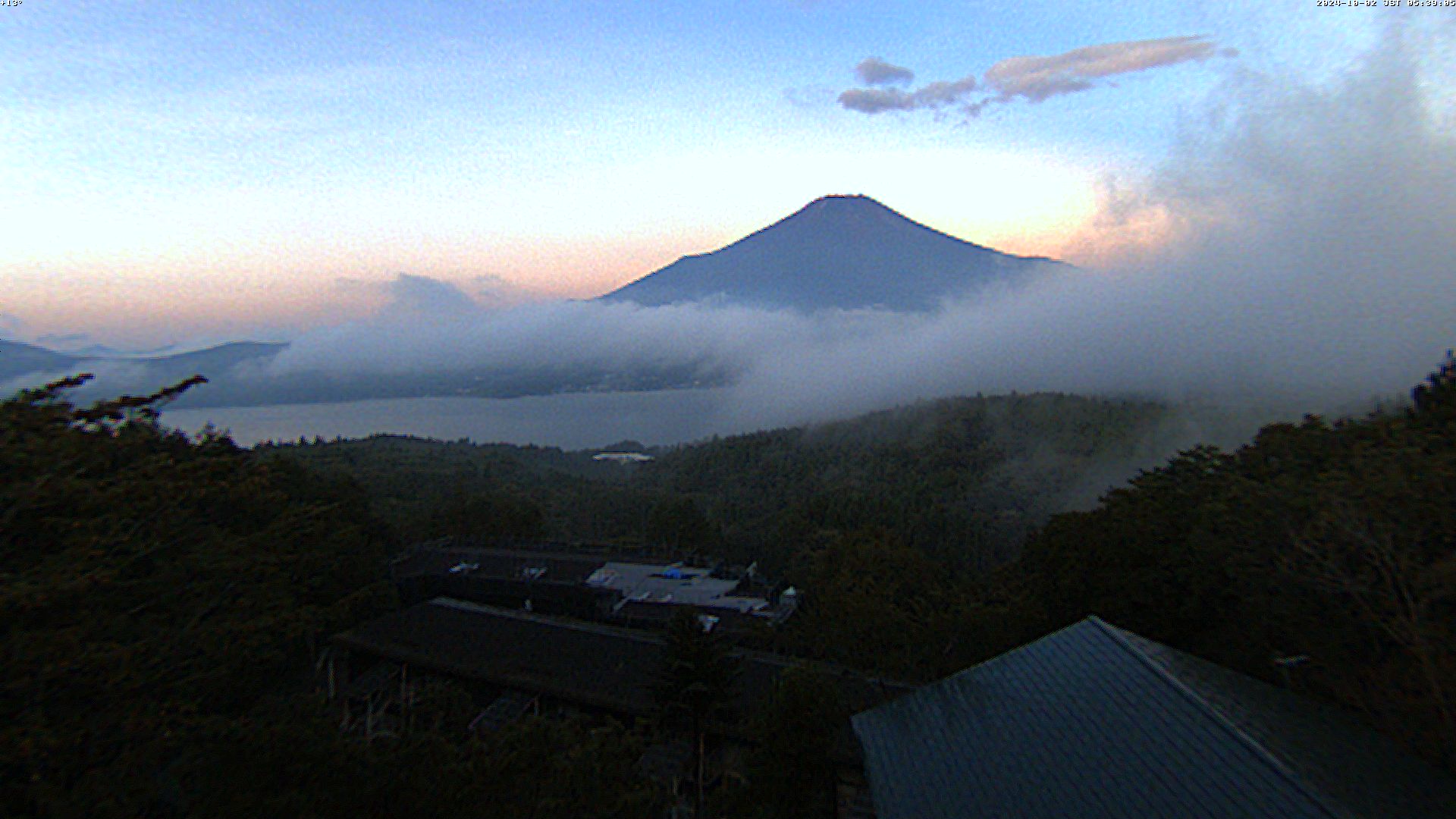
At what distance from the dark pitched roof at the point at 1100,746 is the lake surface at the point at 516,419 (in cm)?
6091

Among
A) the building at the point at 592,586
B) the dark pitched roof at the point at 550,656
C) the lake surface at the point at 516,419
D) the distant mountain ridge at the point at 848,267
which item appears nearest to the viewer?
the dark pitched roof at the point at 550,656

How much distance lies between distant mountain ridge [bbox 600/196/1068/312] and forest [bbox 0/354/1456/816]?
11759 centimetres

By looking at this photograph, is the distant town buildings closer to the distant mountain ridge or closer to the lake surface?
the lake surface

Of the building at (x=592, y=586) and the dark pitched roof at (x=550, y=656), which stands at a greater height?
the dark pitched roof at (x=550, y=656)

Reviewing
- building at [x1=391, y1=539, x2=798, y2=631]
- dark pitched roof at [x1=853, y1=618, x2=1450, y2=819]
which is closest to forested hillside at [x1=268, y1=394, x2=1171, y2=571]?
building at [x1=391, y1=539, x2=798, y2=631]

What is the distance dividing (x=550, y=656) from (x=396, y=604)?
6.58 metres

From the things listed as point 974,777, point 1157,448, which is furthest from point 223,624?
point 1157,448

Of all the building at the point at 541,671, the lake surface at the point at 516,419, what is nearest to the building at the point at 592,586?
the building at the point at 541,671

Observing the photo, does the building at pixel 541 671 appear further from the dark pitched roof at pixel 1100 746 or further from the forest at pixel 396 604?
the dark pitched roof at pixel 1100 746

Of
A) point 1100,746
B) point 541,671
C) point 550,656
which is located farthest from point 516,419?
point 1100,746

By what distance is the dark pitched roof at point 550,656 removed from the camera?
1109 cm

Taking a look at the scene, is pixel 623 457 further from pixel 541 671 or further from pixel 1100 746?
pixel 1100 746

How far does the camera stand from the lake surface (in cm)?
7275

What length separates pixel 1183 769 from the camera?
16.1 feet
